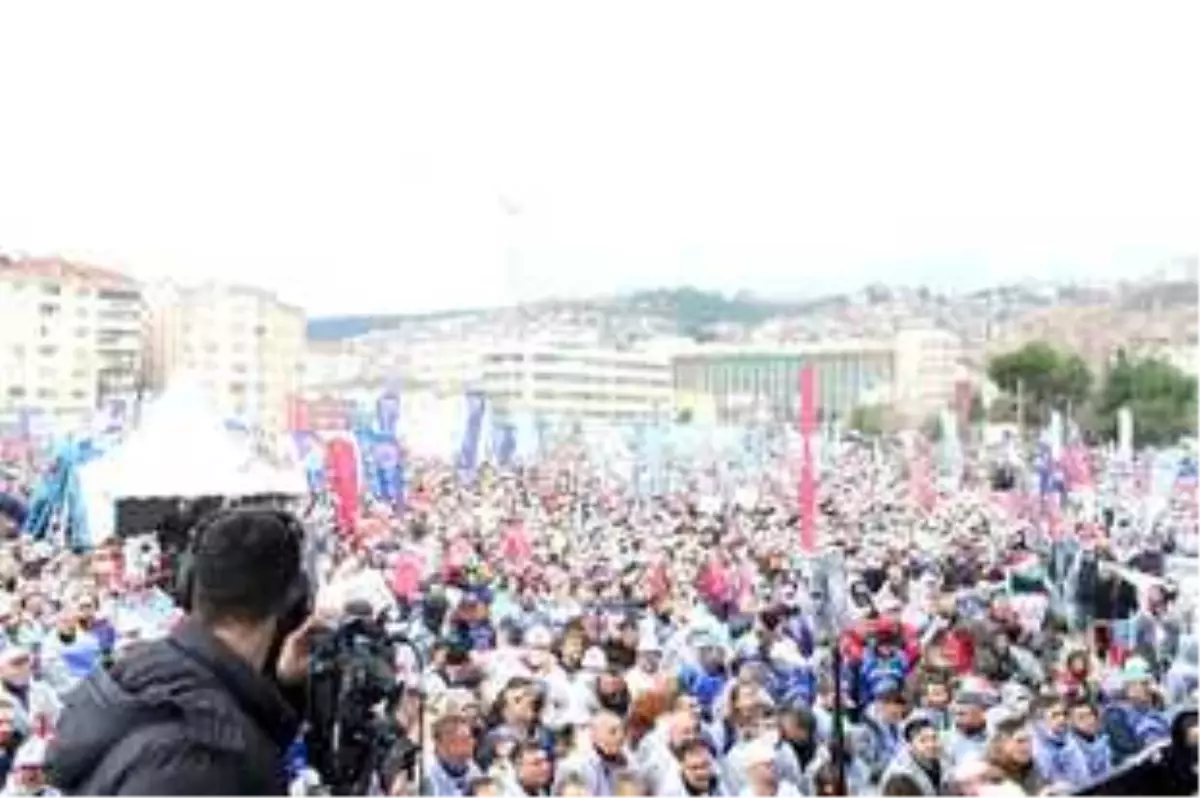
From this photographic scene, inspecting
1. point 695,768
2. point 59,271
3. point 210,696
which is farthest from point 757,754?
point 59,271

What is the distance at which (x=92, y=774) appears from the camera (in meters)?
2.15

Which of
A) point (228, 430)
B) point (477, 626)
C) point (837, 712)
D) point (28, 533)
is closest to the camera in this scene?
point (837, 712)

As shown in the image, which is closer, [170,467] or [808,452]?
[808,452]

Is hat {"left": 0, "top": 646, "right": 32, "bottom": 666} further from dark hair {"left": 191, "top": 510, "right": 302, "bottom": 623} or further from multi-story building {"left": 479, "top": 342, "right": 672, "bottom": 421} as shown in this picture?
multi-story building {"left": 479, "top": 342, "right": 672, "bottom": 421}

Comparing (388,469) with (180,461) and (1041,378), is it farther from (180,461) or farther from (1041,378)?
(1041,378)

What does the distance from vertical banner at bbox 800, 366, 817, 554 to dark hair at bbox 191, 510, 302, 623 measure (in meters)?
6.79

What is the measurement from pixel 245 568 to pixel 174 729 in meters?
0.23

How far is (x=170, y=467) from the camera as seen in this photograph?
18312mm

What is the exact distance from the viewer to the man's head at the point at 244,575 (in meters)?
2.28

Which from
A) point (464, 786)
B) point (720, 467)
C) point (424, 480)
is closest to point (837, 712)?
point (464, 786)

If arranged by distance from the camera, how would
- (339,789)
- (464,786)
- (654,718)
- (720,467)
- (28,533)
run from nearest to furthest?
(339,789) → (464,786) → (654,718) → (28,533) → (720,467)

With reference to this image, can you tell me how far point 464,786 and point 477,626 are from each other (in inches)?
216

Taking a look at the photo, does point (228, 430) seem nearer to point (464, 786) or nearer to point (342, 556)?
point (342, 556)

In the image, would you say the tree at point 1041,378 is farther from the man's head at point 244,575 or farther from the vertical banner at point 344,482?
the man's head at point 244,575
